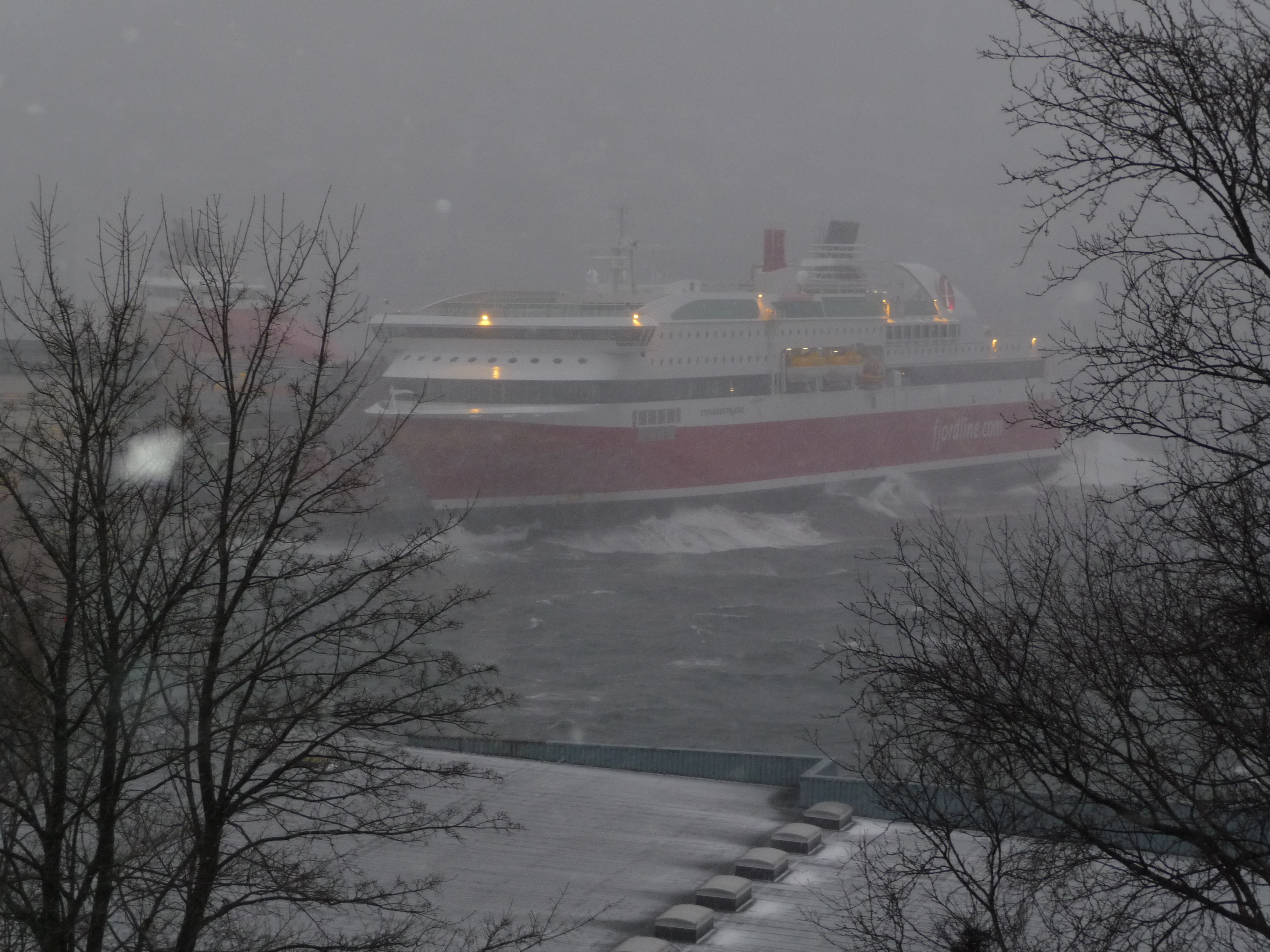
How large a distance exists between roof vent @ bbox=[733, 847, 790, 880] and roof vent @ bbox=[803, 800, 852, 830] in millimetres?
788

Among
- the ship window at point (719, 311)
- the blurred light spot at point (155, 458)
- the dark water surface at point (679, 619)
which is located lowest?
the dark water surface at point (679, 619)

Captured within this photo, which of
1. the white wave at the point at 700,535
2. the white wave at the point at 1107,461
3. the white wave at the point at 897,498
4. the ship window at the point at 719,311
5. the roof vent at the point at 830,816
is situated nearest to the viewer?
the roof vent at the point at 830,816

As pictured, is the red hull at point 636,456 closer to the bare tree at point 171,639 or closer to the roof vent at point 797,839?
the roof vent at point 797,839

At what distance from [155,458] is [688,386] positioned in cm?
2601

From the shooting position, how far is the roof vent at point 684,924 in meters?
6.09

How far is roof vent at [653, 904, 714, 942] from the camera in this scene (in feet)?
20.0

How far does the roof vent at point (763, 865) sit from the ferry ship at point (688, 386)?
690 inches

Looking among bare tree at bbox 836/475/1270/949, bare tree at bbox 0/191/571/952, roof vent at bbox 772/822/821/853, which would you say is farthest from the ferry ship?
bare tree at bbox 836/475/1270/949

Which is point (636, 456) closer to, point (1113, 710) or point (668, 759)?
point (668, 759)

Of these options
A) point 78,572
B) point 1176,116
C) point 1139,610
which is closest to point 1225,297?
point 1176,116

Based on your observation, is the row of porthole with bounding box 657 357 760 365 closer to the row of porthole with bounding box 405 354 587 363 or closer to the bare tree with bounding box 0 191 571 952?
the row of porthole with bounding box 405 354 587 363

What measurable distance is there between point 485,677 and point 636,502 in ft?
42.1

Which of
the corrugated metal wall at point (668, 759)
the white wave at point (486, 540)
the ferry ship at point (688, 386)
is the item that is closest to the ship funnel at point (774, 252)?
the ferry ship at point (688, 386)

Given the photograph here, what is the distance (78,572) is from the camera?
3.41 m
